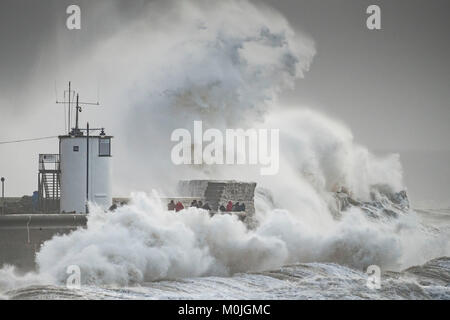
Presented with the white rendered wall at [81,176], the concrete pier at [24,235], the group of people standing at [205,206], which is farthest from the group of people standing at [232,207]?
the concrete pier at [24,235]

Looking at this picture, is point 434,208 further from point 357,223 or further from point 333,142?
point 357,223

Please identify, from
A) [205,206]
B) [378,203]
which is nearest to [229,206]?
[205,206]

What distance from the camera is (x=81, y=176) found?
2298 centimetres

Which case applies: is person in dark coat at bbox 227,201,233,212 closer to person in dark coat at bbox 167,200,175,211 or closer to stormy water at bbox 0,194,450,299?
stormy water at bbox 0,194,450,299

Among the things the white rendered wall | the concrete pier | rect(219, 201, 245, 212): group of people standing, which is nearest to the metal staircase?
the white rendered wall

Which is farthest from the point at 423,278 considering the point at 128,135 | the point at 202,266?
the point at 128,135

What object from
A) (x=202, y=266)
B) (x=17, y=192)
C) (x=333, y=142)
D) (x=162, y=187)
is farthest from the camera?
(x=333, y=142)

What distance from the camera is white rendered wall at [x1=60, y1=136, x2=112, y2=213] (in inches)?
903

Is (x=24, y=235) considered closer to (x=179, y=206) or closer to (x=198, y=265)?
(x=198, y=265)

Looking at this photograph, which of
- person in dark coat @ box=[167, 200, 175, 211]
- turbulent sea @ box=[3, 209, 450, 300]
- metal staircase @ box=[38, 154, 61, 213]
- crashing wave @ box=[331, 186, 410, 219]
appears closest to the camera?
turbulent sea @ box=[3, 209, 450, 300]

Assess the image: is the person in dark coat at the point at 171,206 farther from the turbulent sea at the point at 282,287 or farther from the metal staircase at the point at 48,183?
the metal staircase at the point at 48,183

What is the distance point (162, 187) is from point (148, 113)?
229 centimetres

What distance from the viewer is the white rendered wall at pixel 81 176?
75.3 feet
